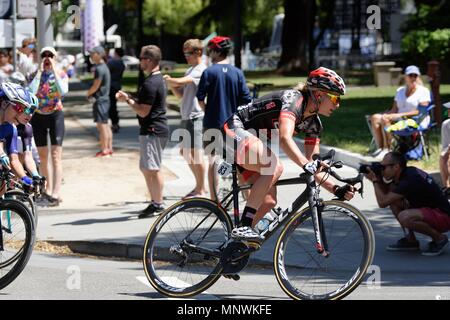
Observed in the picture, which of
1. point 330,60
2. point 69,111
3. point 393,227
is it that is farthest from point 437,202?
point 330,60

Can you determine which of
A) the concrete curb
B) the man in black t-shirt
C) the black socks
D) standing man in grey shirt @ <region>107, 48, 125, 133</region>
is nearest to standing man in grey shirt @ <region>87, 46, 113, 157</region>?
standing man in grey shirt @ <region>107, 48, 125, 133</region>

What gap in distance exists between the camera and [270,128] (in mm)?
7895

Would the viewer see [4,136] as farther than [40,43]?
No

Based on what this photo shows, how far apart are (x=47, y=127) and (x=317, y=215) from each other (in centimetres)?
612

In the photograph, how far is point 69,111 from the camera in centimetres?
2950

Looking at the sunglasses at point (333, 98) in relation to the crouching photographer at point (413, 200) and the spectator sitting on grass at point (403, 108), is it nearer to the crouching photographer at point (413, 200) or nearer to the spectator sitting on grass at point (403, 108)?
the crouching photographer at point (413, 200)

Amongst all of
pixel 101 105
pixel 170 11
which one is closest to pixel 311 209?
pixel 101 105

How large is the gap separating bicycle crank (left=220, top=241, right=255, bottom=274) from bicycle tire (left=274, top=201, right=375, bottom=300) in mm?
332

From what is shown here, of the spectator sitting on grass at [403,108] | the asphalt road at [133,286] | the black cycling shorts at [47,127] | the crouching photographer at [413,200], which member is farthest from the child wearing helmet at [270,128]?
the spectator sitting on grass at [403,108]

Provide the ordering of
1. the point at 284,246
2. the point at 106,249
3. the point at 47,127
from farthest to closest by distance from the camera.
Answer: the point at 47,127
the point at 106,249
the point at 284,246

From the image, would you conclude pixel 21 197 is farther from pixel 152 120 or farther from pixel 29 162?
pixel 152 120

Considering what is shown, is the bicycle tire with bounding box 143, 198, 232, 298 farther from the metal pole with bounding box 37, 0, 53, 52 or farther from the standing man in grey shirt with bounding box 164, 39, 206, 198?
the metal pole with bounding box 37, 0, 53, 52
